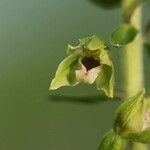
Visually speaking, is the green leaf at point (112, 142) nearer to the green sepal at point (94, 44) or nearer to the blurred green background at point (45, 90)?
the green sepal at point (94, 44)

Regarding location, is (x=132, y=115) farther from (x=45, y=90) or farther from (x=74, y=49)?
(x=45, y=90)

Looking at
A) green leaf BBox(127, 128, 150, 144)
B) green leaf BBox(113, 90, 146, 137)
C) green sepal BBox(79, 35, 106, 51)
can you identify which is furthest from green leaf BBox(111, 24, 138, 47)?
green leaf BBox(127, 128, 150, 144)

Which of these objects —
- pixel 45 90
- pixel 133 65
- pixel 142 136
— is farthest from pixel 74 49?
pixel 45 90

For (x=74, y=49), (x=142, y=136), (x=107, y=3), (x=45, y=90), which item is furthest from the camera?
(x=45, y=90)

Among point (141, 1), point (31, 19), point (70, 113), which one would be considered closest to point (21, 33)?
point (31, 19)

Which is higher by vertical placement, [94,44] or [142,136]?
[94,44]

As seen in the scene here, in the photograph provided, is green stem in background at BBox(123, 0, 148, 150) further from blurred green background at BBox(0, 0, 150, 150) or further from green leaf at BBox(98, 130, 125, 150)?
blurred green background at BBox(0, 0, 150, 150)

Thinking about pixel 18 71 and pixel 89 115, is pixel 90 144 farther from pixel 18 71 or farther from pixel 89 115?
pixel 18 71
